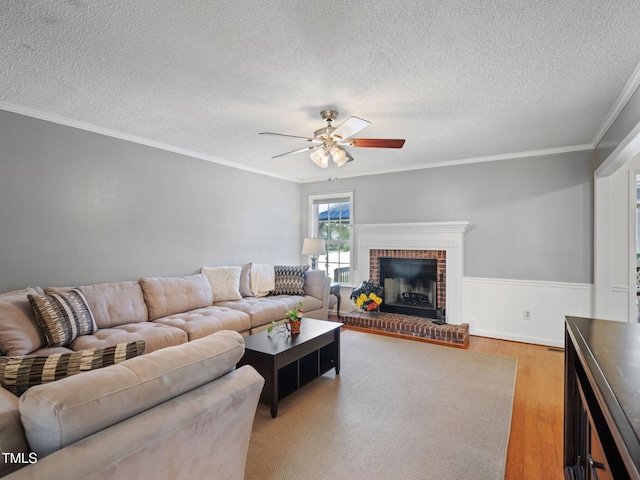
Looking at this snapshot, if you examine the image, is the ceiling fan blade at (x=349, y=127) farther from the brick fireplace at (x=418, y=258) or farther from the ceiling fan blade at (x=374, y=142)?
the brick fireplace at (x=418, y=258)

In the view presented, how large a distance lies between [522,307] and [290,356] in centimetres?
336

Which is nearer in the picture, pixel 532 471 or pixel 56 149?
pixel 532 471

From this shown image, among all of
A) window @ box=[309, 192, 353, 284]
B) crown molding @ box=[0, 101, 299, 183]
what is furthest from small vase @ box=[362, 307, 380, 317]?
crown molding @ box=[0, 101, 299, 183]

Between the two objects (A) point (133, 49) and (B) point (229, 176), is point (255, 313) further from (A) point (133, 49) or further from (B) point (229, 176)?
(A) point (133, 49)

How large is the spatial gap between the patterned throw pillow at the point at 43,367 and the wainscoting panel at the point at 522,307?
4.52 m

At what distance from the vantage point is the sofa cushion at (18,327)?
89.6 inches

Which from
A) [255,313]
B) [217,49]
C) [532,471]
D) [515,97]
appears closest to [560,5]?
[515,97]

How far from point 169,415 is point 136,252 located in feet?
10.6

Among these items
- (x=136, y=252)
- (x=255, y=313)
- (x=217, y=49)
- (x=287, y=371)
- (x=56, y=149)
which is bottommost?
(x=287, y=371)

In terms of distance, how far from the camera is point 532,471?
1.95 meters

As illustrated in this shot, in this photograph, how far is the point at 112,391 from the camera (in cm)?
103

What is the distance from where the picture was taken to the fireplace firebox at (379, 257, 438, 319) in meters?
5.02

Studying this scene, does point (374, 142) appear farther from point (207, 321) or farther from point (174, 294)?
point (174, 294)

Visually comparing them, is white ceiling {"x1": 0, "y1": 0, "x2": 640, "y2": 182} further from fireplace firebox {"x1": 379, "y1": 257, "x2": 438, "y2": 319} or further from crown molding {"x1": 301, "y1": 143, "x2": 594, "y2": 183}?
fireplace firebox {"x1": 379, "y1": 257, "x2": 438, "y2": 319}
